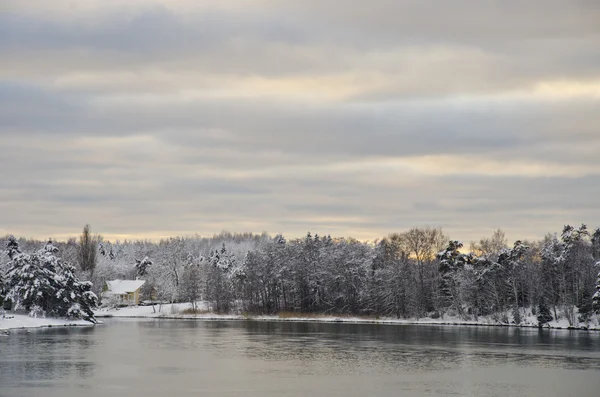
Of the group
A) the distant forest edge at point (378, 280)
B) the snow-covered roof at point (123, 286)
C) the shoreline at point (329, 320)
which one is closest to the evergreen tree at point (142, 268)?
the snow-covered roof at point (123, 286)

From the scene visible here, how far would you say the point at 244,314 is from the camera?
13162 cm

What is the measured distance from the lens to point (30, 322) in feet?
312

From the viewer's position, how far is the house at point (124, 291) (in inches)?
6624

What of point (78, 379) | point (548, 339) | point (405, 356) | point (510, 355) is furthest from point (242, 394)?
point (548, 339)

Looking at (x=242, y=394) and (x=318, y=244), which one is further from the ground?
(x=318, y=244)

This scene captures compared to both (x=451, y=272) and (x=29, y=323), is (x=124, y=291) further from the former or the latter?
(x=451, y=272)

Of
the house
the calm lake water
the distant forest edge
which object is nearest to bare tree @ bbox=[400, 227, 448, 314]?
the distant forest edge

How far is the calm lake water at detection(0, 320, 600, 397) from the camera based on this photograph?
39.9 meters

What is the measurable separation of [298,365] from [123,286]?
128701mm

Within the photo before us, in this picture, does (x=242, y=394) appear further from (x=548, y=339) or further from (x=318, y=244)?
(x=318, y=244)

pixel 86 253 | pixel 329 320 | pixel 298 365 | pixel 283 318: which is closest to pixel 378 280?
pixel 329 320

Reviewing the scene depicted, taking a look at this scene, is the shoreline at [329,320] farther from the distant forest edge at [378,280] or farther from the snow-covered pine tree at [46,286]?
the snow-covered pine tree at [46,286]

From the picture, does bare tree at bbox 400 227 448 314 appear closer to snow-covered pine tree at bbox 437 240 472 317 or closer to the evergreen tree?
snow-covered pine tree at bbox 437 240 472 317

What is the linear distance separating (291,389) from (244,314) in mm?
92985
